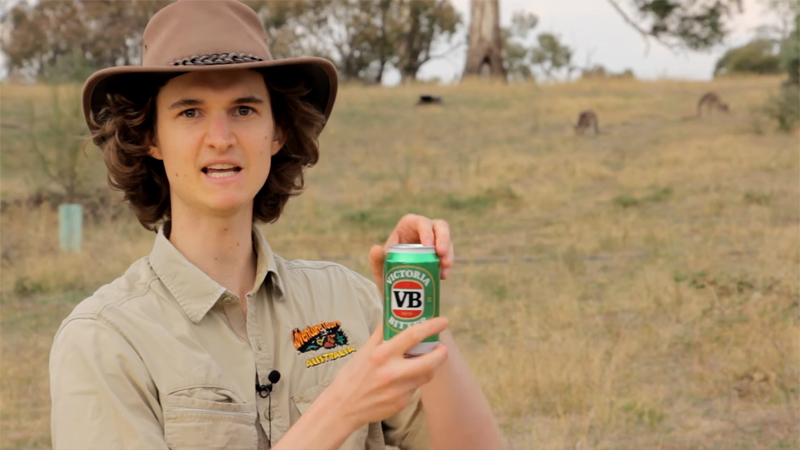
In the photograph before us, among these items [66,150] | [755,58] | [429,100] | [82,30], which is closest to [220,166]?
[66,150]

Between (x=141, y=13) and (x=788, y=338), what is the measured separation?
2997 centimetres

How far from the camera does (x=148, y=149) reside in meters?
2.43

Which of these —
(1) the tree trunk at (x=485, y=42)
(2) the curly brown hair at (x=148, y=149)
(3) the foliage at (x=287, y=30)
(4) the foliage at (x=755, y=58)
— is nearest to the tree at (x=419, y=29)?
(3) the foliage at (x=287, y=30)

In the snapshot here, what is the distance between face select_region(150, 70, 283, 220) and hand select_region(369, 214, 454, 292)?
37 cm

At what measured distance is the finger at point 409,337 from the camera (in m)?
1.71

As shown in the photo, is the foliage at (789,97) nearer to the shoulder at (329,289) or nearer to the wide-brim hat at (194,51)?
the shoulder at (329,289)

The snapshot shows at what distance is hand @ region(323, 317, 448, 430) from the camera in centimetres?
172

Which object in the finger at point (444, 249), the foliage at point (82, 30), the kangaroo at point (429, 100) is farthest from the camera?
the foliage at point (82, 30)

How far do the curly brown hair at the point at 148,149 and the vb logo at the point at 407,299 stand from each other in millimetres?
837

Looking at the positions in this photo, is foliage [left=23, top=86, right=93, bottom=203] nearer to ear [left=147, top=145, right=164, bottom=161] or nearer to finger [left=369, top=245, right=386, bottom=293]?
A: ear [left=147, top=145, right=164, bottom=161]

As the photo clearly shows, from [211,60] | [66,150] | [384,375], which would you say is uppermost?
[211,60]

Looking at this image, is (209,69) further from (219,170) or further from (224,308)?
(224,308)

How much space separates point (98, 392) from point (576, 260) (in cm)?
765

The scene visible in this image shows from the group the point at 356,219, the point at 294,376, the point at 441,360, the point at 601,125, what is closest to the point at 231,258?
the point at 294,376
